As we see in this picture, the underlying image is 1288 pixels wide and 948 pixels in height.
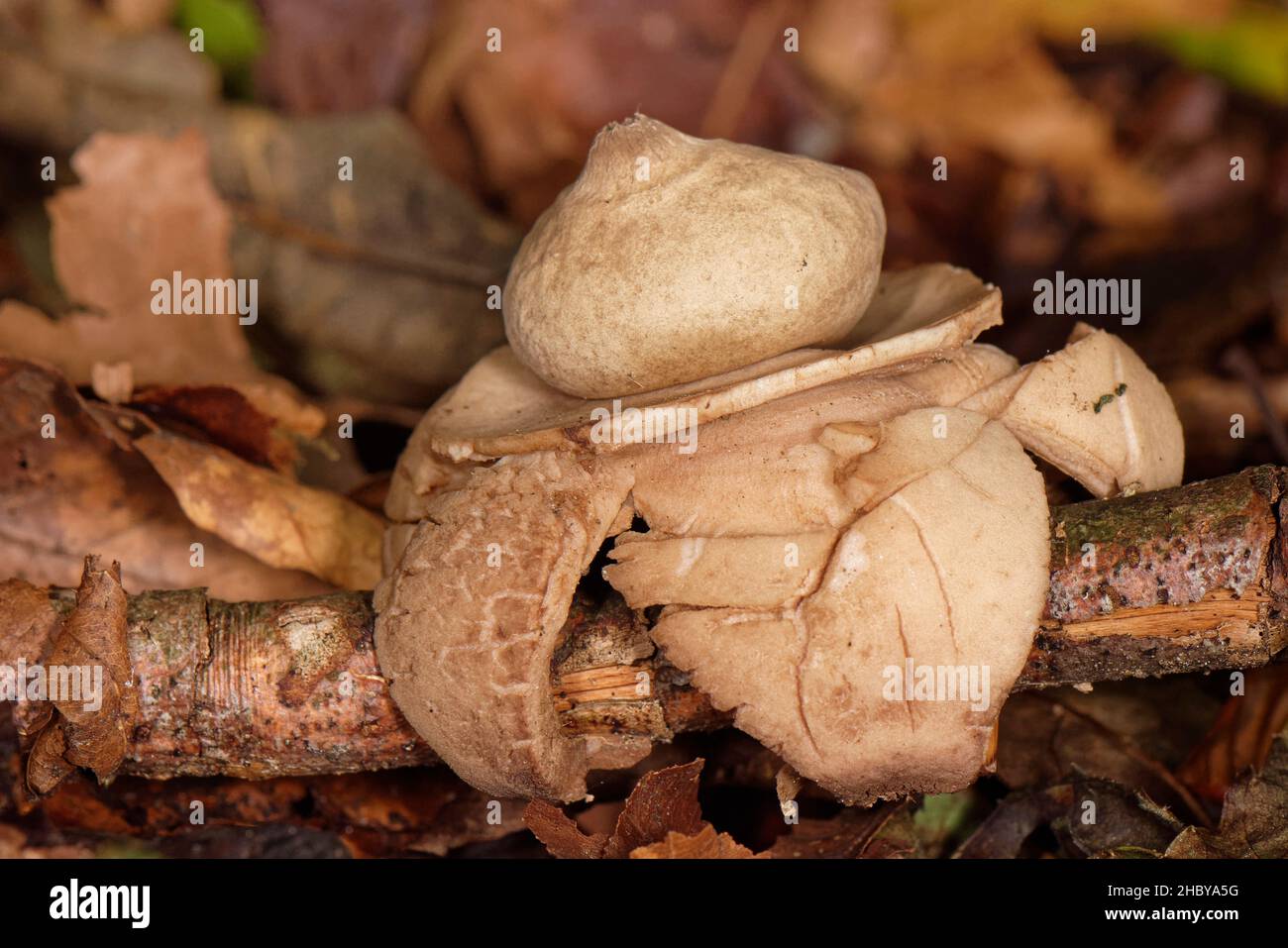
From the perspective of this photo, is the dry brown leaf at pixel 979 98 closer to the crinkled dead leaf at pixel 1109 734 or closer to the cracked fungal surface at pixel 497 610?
the crinkled dead leaf at pixel 1109 734

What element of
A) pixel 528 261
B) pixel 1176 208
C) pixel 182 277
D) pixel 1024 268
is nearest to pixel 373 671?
pixel 528 261

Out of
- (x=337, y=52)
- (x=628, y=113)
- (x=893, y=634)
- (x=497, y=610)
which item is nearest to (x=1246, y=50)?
(x=628, y=113)

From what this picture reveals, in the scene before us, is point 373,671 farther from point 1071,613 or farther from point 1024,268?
point 1024,268

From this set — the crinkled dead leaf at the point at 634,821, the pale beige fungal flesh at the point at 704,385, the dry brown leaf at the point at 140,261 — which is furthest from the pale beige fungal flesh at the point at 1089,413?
the dry brown leaf at the point at 140,261

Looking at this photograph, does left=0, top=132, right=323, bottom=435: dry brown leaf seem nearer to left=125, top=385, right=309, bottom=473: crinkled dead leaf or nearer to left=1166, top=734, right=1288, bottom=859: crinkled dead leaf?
left=125, top=385, right=309, bottom=473: crinkled dead leaf

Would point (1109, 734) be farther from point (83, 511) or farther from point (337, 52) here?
Result: point (337, 52)

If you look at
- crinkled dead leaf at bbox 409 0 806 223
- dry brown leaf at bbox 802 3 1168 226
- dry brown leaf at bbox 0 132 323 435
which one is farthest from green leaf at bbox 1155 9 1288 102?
dry brown leaf at bbox 0 132 323 435
